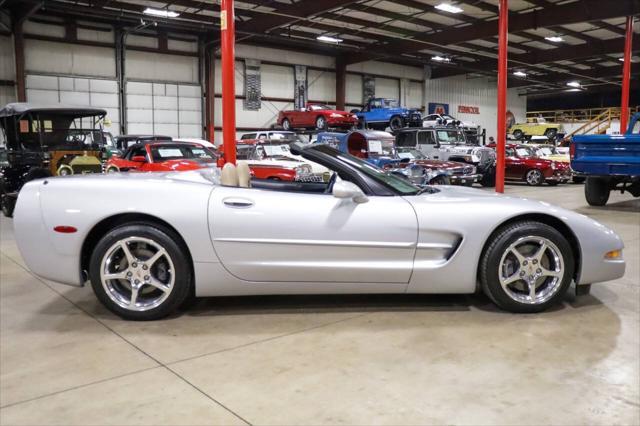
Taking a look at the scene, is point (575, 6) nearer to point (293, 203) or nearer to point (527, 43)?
point (527, 43)

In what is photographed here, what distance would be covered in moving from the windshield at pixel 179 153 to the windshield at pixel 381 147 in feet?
14.4

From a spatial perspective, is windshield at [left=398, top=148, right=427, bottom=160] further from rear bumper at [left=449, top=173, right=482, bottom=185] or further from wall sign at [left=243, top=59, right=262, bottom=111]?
wall sign at [left=243, top=59, right=262, bottom=111]

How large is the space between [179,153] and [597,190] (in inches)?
330

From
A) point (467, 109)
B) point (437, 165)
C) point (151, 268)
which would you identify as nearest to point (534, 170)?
point (437, 165)

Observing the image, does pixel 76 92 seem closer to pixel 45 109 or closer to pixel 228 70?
pixel 45 109

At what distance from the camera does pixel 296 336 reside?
3.10m

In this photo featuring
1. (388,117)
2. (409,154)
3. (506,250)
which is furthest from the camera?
(388,117)

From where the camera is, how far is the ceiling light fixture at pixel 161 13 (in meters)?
17.8

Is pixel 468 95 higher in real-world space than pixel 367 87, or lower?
higher

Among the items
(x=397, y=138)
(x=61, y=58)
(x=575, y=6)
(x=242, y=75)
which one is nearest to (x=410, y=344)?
(x=397, y=138)

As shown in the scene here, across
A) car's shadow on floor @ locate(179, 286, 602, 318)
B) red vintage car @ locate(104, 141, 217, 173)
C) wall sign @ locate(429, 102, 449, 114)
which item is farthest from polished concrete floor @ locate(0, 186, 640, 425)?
wall sign @ locate(429, 102, 449, 114)

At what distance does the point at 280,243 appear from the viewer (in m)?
3.26

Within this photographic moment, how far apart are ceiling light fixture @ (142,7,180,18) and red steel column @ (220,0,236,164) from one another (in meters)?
10.9

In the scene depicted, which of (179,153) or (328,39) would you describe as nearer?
(179,153)
